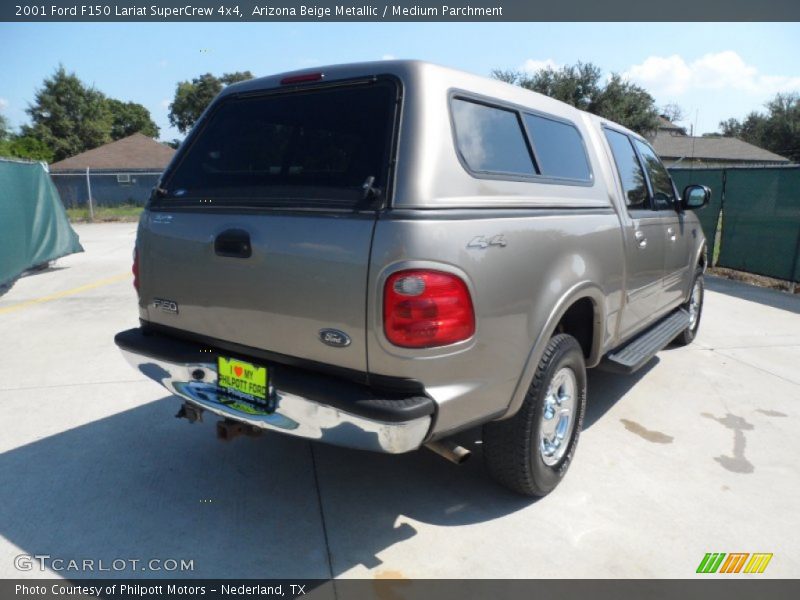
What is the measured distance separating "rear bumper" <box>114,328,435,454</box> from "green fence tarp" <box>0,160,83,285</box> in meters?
7.09

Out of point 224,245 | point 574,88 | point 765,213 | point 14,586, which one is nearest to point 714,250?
point 765,213

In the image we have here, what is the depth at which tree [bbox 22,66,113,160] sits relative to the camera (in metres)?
48.1

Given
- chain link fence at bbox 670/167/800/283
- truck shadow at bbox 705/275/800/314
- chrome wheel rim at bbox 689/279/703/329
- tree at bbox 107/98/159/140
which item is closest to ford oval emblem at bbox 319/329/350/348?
chrome wheel rim at bbox 689/279/703/329

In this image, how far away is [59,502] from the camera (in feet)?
9.60

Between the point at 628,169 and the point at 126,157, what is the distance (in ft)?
120

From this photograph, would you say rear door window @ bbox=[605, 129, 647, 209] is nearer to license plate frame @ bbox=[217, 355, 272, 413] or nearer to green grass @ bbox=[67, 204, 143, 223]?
license plate frame @ bbox=[217, 355, 272, 413]

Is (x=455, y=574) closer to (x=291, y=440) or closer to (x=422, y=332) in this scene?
(x=422, y=332)

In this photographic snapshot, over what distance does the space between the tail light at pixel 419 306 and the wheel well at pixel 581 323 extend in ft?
4.26

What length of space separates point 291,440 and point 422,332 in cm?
184

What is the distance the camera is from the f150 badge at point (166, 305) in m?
2.77

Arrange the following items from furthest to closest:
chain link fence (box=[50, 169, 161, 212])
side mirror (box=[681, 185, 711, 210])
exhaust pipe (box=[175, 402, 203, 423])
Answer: chain link fence (box=[50, 169, 161, 212])
side mirror (box=[681, 185, 711, 210])
exhaust pipe (box=[175, 402, 203, 423])

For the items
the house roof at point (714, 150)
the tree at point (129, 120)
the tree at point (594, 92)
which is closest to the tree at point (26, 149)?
the tree at point (129, 120)

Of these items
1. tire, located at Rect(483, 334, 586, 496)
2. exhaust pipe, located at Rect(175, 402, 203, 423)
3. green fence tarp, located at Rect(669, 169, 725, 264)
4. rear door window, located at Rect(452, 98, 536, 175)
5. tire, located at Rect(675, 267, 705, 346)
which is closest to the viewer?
rear door window, located at Rect(452, 98, 536, 175)

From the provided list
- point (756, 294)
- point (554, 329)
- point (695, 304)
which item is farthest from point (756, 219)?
point (554, 329)
